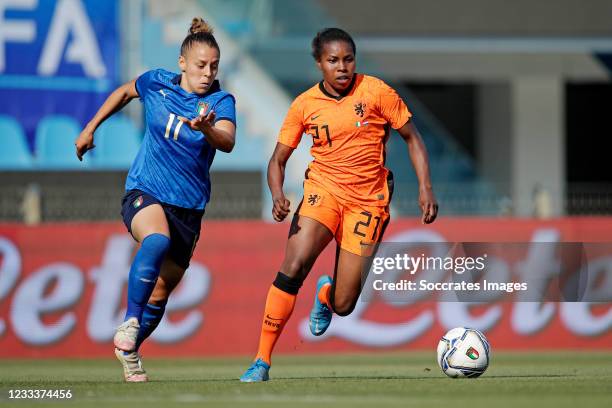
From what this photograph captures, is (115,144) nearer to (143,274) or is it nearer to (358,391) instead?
(143,274)

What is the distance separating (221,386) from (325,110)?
2.00 m

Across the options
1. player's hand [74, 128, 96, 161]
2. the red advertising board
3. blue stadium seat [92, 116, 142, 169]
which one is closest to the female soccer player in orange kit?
player's hand [74, 128, 96, 161]

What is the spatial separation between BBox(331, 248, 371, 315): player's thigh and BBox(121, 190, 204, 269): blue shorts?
3.36 feet

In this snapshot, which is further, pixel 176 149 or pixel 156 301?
pixel 156 301

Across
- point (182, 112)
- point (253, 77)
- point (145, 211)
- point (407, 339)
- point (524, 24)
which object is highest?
point (524, 24)

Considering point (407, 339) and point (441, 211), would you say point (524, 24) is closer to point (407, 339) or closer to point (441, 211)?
point (441, 211)

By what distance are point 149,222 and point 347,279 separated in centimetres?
149

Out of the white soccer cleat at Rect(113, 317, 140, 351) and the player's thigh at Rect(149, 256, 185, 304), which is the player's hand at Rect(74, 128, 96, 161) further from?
the white soccer cleat at Rect(113, 317, 140, 351)

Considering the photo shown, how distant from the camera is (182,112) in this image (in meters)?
8.34

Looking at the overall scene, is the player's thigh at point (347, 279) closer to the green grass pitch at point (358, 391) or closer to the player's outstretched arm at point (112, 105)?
the green grass pitch at point (358, 391)

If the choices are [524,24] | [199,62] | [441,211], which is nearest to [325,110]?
[199,62]

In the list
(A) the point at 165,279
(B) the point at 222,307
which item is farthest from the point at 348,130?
(B) the point at 222,307

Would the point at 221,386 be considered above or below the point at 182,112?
below

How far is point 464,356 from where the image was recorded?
841cm
